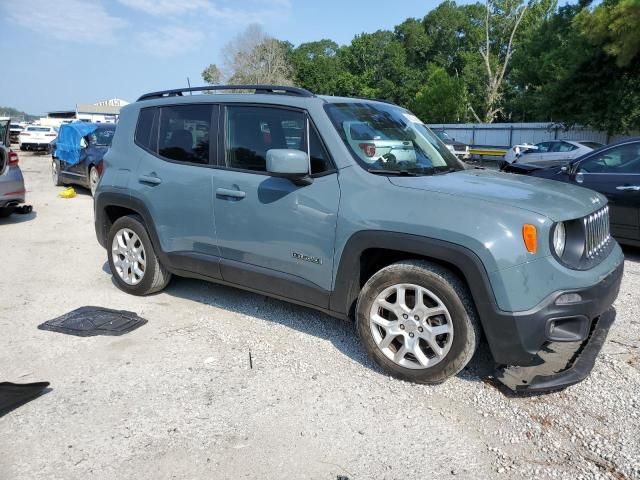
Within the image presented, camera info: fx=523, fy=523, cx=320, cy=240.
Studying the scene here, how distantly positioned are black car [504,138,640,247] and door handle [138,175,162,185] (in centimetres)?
545

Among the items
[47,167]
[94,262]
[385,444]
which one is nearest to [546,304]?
[385,444]

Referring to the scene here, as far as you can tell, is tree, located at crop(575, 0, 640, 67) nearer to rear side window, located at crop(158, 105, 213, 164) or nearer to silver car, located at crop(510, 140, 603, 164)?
silver car, located at crop(510, 140, 603, 164)

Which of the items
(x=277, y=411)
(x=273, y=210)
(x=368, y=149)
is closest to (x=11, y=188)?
(x=273, y=210)

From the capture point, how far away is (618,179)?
21.7ft

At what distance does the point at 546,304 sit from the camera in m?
2.94

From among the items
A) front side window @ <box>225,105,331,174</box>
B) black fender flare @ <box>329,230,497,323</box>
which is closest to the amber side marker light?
black fender flare @ <box>329,230,497,323</box>

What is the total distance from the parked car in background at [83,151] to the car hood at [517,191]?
961cm

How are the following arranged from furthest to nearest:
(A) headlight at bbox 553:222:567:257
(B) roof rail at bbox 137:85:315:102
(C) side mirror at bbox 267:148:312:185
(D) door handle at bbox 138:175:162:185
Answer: (D) door handle at bbox 138:175:162:185 < (B) roof rail at bbox 137:85:315:102 < (C) side mirror at bbox 267:148:312:185 < (A) headlight at bbox 553:222:567:257

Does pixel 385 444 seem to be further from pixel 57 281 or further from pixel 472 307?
pixel 57 281

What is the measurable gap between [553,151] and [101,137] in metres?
15.0

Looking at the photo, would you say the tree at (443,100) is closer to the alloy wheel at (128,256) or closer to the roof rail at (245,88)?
the roof rail at (245,88)

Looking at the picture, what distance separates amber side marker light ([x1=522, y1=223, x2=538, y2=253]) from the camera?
2.91 metres

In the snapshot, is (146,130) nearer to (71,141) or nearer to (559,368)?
(559,368)

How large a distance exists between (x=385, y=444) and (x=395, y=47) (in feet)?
248
